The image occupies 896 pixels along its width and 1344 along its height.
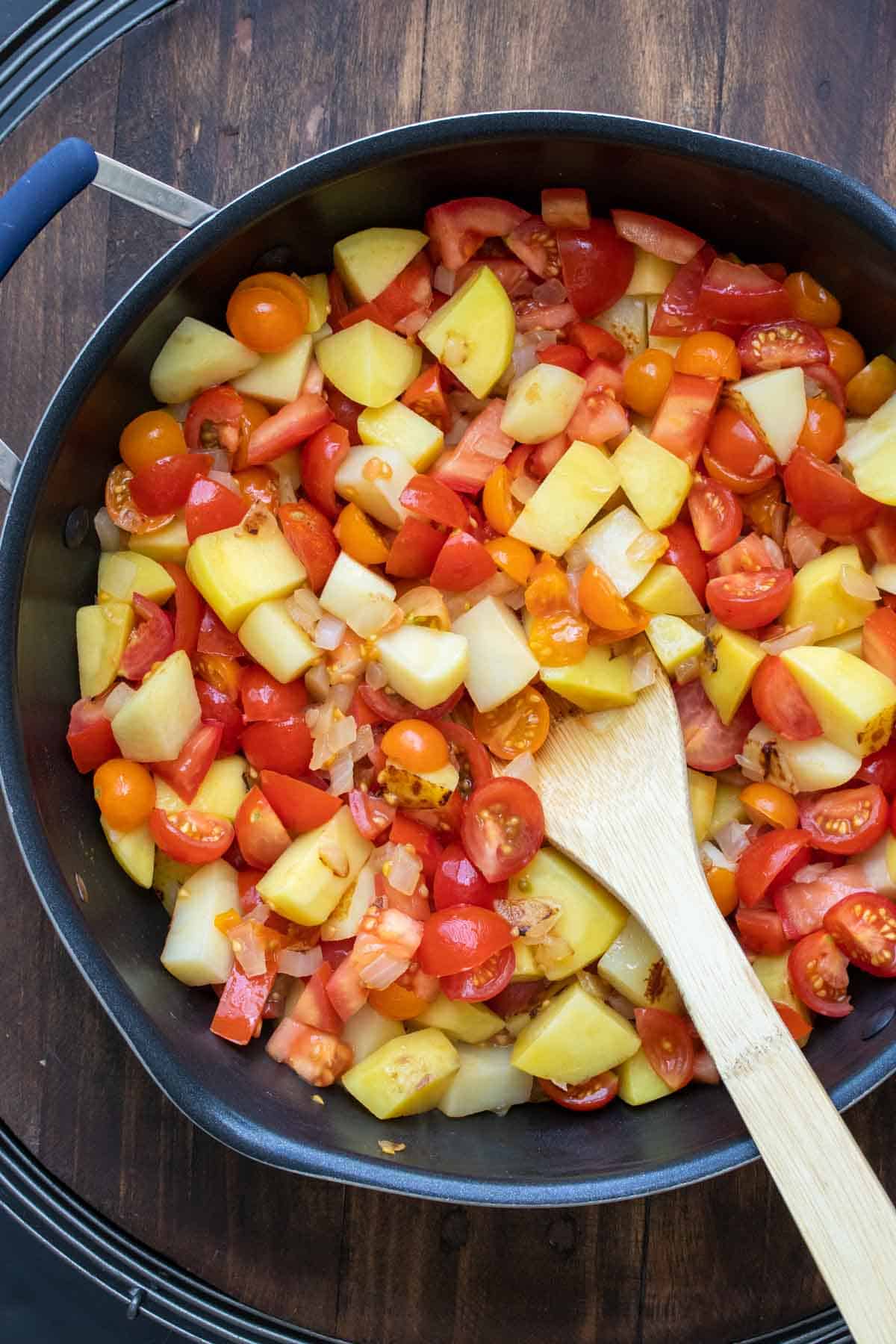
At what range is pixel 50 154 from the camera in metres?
1.89

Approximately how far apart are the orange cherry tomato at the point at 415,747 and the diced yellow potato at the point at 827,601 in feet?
2.45

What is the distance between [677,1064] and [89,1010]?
4.06ft

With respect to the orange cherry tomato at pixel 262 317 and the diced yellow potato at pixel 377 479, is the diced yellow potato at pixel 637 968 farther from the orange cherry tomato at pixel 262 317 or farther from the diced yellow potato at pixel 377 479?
the orange cherry tomato at pixel 262 317

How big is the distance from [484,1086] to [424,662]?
0.87m

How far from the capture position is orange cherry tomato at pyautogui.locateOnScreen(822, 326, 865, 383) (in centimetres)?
229

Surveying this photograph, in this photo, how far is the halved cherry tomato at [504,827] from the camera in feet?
7.18

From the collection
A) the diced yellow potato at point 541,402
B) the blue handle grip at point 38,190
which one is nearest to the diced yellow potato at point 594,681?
the diced yellow potato at point 541,402

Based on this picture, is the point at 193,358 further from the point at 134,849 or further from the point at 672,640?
the point at 672,640

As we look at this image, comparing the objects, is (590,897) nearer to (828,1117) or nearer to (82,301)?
(828,1117)

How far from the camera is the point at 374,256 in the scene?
2.29m

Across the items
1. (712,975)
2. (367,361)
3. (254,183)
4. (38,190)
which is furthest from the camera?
(254,183)

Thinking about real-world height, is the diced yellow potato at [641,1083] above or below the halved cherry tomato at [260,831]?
below

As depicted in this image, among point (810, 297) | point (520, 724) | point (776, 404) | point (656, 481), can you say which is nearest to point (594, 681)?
point (520, 724)

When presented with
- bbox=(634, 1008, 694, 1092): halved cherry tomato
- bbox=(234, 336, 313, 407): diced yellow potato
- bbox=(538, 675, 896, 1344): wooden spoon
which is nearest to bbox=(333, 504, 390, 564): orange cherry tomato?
bbox=(234, 336, 313, 407): diced yellow potato
